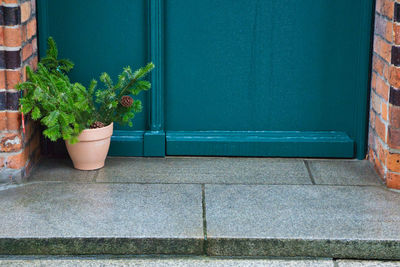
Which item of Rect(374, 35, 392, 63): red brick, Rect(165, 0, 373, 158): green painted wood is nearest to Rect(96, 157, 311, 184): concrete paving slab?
Rect(165, 0, 373, 158): green painted wood

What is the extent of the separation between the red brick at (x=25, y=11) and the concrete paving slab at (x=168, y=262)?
1.47m

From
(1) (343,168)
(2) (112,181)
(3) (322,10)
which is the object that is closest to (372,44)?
(3) (322,10)

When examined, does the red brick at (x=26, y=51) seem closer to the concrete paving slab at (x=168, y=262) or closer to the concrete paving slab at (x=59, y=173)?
the concrete paving slab at (x=59, y=173)

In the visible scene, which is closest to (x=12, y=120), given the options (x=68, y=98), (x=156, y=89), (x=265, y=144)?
(x=68, y=98)

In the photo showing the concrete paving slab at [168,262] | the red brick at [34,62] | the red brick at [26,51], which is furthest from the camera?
the red brick at [34,62]

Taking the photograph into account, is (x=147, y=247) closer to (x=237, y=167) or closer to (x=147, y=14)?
(x=237, y=167)

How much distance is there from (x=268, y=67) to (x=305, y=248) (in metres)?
1.48

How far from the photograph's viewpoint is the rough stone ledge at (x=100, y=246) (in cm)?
350

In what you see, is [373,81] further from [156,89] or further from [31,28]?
[31,28]

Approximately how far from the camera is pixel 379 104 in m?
4.32

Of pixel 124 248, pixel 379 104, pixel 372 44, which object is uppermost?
pixel 372 44

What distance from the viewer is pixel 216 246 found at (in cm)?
351

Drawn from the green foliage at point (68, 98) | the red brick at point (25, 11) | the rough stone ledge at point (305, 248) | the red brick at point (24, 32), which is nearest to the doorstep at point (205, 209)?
the rough stone ledge at point (305, 248)

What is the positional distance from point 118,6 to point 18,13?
710mm
